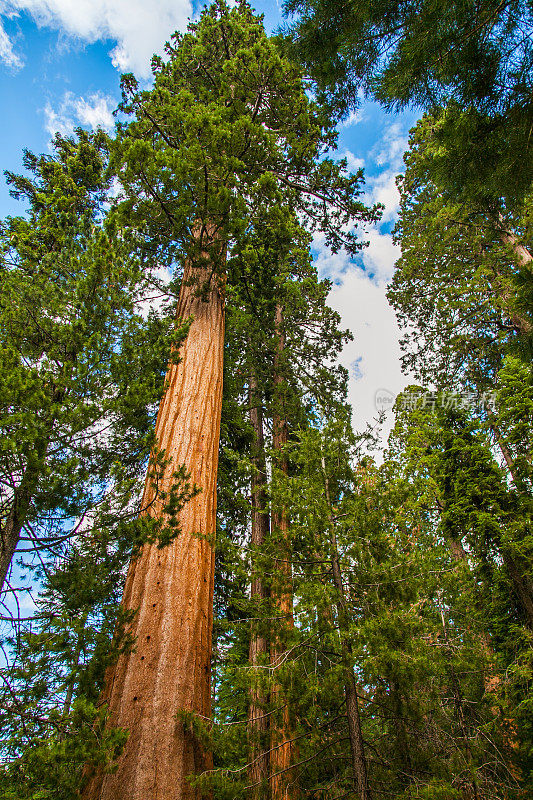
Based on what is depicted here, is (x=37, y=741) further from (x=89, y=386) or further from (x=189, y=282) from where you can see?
(x=189, y=282)

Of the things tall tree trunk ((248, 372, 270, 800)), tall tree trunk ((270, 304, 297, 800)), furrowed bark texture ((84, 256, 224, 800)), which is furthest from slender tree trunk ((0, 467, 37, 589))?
tall tree trunk ((270, 304, 297, 800))

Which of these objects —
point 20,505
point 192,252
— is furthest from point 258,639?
point 192,252

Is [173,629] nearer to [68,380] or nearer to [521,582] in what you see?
[68,380]

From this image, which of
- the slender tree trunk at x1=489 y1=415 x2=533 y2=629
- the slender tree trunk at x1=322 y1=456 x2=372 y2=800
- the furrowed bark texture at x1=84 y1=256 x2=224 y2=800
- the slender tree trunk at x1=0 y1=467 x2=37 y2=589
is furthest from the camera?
the slender tree trunk at x1=489 y1=415 x2=533 y2=629

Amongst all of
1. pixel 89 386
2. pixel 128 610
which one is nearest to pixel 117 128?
pixel 89 386

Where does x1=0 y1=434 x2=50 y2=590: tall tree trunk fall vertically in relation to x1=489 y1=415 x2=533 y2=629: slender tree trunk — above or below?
below

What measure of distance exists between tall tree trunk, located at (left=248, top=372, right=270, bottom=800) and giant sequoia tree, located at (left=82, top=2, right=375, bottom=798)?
773 mm

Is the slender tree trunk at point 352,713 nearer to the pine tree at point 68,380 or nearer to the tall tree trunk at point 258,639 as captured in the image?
the tall tree trunk at point 258,639

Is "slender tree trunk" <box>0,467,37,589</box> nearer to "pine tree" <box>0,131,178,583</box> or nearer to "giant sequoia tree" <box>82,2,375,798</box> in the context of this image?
"pine tree" <box>0,131,178,583</box>

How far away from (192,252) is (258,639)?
229 inches

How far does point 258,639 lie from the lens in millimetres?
5945

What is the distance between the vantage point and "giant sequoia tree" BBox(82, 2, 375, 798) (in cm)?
220

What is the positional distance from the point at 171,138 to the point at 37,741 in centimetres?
626

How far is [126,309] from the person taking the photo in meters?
3.72
